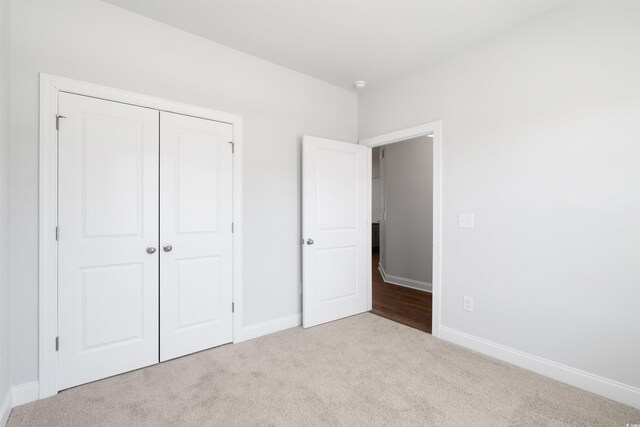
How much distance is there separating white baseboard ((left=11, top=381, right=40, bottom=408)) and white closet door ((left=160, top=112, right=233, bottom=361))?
72 centimetres

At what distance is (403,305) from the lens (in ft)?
12.6

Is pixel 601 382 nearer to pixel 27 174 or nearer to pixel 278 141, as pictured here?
pixel 278 141

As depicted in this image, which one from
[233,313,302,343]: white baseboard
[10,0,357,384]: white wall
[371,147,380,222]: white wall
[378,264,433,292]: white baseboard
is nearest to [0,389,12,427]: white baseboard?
[10,0,357,384]: white wall

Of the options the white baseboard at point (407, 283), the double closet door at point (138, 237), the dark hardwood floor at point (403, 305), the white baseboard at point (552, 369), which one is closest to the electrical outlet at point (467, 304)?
the white baseboard at point (552, 369)

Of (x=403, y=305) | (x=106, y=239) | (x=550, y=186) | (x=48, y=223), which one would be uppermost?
(x=550, y=186)

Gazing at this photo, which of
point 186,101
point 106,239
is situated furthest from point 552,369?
point 186,101

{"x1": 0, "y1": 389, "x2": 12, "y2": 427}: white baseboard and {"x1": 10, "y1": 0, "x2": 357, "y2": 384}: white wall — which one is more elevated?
{"x1": 10, "y1": 0, "x2": 357, "y2": 384}: white wall

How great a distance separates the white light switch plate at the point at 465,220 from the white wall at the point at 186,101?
1571 mm

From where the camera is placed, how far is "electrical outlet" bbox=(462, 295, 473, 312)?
2.64m

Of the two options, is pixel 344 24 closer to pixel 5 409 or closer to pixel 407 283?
pixel 5 409

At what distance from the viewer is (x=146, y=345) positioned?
2293 mm

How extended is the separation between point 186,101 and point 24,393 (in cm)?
226

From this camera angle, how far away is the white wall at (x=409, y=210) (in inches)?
180

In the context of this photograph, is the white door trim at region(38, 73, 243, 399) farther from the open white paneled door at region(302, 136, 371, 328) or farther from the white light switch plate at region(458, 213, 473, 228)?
the white light switch plate at region(458, 213, 473, 228)
